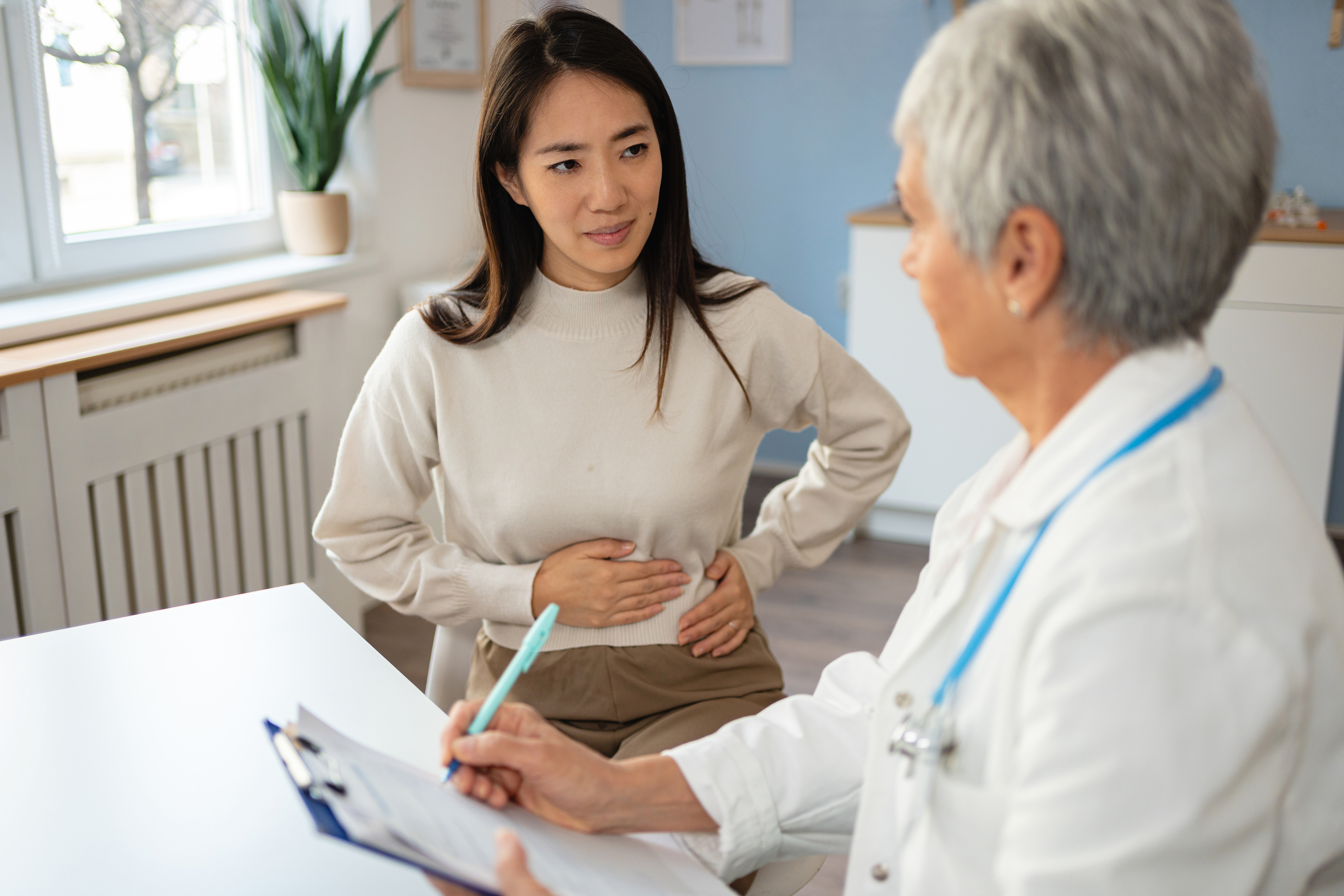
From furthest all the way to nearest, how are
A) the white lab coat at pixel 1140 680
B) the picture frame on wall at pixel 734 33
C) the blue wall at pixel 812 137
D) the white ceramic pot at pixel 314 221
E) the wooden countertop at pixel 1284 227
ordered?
the picture frame on wall at pixel 734 33, the blue wall at pixel 812 137, the wooden countertop at pixel 1284 227, the white ceramic pot at pixel 314 221, the white lab coat at pixel 1140 680

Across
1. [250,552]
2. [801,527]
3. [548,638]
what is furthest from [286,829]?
[250,552]

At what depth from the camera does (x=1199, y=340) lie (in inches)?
28.3

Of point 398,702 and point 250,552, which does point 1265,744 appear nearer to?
point 398,702

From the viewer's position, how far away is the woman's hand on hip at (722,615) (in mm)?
1427

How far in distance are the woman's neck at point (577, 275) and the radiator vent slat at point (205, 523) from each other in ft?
3.49

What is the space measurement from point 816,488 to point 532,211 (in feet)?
1.85

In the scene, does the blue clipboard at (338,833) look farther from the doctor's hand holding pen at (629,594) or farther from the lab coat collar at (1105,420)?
the doctor's hand holding pen at (629,594)

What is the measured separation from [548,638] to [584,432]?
0.87 ft

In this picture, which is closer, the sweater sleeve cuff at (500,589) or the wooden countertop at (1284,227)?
the sweater sleeve cuff at (500,589)

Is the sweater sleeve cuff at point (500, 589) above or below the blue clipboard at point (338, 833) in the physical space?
below

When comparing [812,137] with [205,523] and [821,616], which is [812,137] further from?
[205,523]

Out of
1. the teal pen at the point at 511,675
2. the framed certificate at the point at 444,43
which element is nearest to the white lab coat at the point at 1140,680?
the teal pen at the point at 511,675

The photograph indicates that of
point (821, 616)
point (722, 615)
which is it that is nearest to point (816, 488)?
point (722, 615)

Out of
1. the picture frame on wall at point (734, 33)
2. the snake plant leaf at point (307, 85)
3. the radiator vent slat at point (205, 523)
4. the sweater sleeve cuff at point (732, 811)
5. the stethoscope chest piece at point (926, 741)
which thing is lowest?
the radiator vent slat at point (205, 523)
